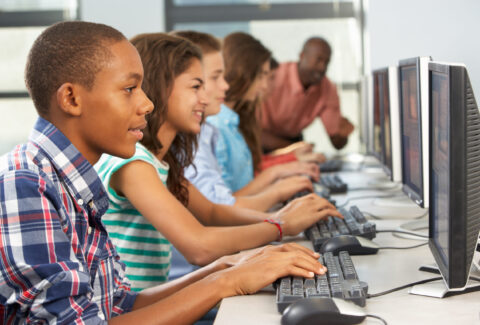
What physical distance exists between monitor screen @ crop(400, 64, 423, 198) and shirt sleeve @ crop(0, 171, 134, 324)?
774mm

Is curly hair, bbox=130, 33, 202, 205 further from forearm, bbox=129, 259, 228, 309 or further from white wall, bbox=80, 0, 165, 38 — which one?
white wall, bbox=80, 0, 165, 38

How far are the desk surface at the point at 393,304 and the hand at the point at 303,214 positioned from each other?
28 centimetres

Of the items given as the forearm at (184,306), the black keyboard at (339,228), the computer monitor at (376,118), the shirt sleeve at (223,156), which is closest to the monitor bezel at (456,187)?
the forearm at (184,306)

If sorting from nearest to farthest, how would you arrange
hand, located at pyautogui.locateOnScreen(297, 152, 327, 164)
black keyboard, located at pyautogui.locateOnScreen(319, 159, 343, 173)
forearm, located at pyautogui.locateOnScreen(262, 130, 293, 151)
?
black keyboard, located at pyautogui.locateOnScreen(319, 159, 343, 173), hand, located at pyautogui.locateOnScreen(297, 152, 327, 164), forearm, located at pyautogui.locateOnScreen(262, 130, 293, 151)

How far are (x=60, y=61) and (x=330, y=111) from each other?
3247 millimetres

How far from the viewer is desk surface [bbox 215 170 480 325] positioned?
0.92 metres

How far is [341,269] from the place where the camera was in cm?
112

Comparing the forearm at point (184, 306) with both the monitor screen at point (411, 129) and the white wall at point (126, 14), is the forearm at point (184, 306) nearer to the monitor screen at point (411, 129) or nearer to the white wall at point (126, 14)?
the monitor screen at point (411, 129)

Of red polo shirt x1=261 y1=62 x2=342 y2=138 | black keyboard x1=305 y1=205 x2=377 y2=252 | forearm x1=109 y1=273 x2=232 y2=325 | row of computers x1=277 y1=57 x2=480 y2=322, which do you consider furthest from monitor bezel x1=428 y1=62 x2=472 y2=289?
red polo shirt x1=261 y1=62 x2=342 y2=138

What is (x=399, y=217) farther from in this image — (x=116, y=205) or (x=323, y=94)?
(x=323, y=94)

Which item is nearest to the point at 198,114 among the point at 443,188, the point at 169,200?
the point at 169,200

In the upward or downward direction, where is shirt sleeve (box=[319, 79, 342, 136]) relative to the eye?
downward

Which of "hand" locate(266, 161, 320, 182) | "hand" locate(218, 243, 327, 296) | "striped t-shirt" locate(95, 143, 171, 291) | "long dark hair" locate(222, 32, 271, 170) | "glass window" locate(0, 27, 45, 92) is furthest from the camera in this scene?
"glass window" locate(0, 27, 45, 92)

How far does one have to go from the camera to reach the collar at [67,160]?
3.26 feet
